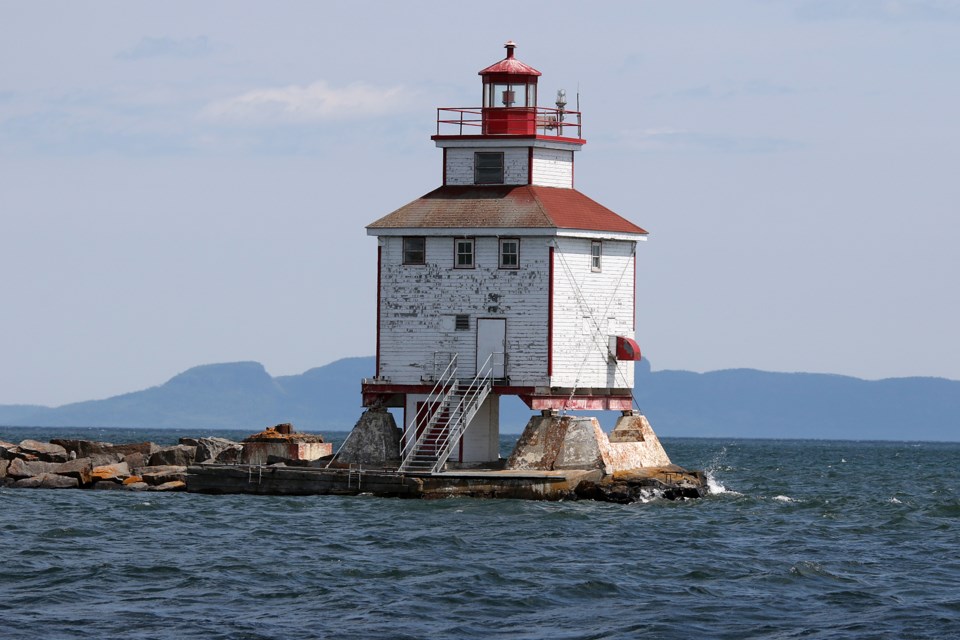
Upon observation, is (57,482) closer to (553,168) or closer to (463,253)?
(463,253)

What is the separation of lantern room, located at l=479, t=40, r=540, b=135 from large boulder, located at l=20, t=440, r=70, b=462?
55.2 feet

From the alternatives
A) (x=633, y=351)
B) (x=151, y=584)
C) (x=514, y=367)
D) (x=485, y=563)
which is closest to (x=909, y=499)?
(x=633, y=351)

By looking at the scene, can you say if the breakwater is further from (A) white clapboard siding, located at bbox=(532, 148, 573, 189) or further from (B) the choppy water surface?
(A) white clapboard siding, located at bbox=(532, 148, 573, 189)

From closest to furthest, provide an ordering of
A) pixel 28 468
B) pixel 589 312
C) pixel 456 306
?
pixel 456 306 → pixel 589 312 → pixel 28 468

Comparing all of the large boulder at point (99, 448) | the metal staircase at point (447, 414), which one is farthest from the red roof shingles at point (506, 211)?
the large boulder at point (99, 448)

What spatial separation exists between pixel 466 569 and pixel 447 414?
12.6 m

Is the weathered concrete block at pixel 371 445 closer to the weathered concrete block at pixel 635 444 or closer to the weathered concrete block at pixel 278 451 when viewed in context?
the weathered concrete block at pixel 278 451

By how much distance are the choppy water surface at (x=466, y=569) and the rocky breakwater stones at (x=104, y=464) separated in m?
1.56

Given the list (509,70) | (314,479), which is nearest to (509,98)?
(509,70)

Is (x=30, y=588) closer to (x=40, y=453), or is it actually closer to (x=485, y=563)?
(x=485, y=563)

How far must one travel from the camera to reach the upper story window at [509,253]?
133ft

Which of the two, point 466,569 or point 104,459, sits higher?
point 104,459

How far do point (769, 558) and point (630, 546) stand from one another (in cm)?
282

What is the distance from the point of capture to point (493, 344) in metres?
40.6
